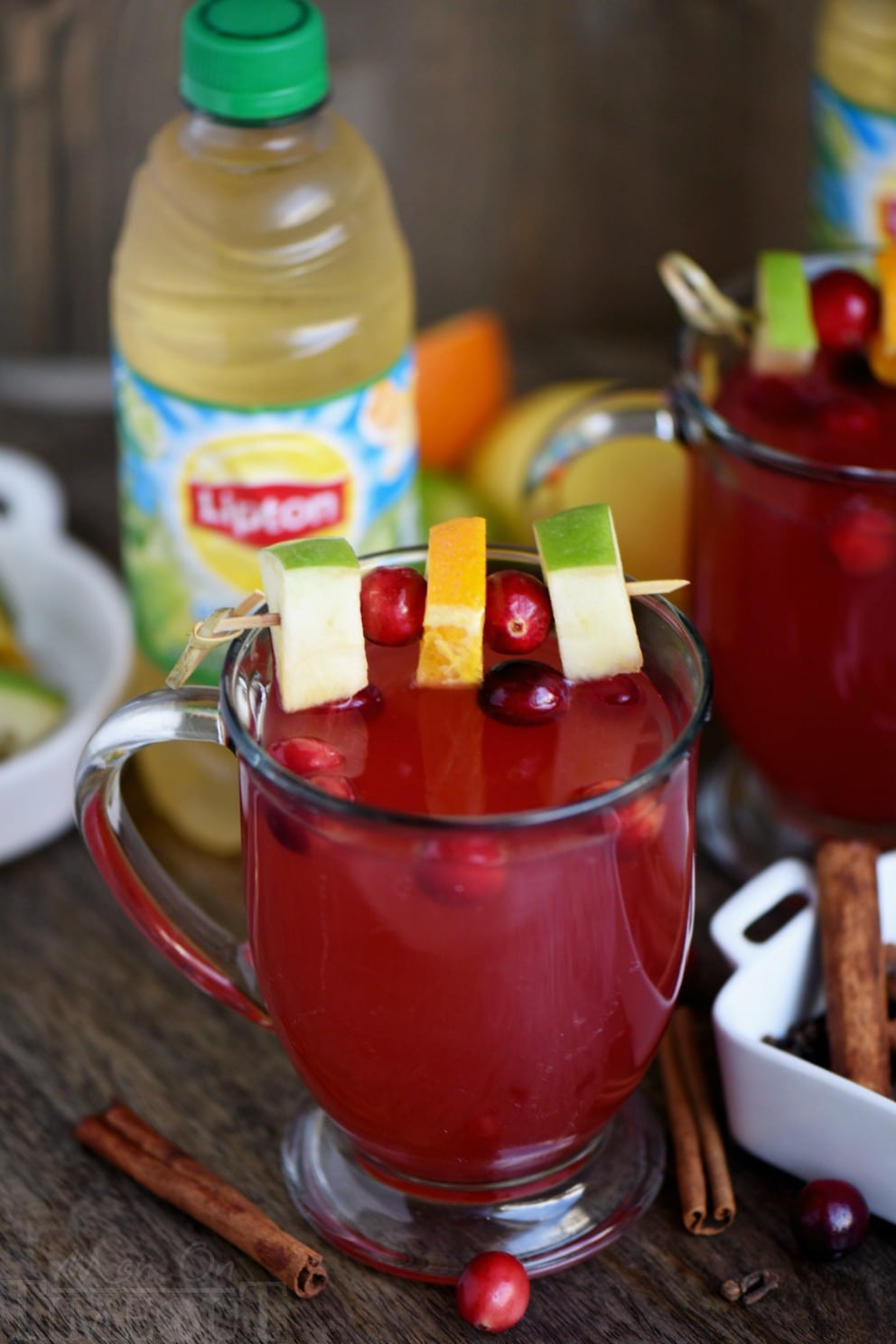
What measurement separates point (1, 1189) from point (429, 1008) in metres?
0.30

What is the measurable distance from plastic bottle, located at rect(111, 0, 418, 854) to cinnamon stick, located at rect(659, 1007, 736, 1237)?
363 millimetres

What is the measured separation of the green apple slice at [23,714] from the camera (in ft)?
3.77

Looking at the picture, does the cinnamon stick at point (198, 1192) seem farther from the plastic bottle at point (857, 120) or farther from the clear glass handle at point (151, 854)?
the plastic bottle at point (857, 120)

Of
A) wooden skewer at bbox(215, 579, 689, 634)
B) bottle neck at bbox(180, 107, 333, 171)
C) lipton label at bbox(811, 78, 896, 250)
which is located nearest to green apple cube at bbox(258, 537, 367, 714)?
wooden skewer at bbox(215, 579, 689, 634)

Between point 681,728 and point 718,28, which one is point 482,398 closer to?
point 718,28

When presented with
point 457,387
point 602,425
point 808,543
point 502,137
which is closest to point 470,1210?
point 808,543

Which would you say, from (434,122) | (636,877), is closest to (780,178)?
(434,122)

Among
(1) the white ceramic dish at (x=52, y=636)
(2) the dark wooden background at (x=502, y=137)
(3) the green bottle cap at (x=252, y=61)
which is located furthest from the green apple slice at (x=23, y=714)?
(2) the dark wooden background at (x=502, y=137)

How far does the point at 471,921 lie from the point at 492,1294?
20 centimetres

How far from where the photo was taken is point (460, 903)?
0.69 m

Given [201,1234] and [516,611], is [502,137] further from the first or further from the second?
[201,1234]

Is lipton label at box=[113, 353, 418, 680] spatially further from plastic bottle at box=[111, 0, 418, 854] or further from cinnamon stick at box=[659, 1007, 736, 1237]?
cinnamon stick at box=[659, 1007, 736, 1237]

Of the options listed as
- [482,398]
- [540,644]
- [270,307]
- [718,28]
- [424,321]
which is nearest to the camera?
[540,644]

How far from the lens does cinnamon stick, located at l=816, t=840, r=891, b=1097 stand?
861mm
